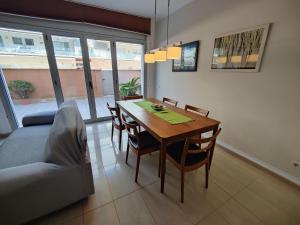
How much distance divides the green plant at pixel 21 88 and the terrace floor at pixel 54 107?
232mm

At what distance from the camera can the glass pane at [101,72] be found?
3187mm

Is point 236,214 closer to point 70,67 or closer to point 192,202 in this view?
point 192,202

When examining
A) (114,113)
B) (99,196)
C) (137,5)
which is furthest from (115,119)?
(137,5)

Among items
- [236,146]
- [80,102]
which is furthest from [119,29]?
[236,146]

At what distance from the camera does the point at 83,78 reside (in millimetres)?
3188

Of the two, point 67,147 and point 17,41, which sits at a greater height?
point 17,41

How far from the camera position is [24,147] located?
161 centimetres

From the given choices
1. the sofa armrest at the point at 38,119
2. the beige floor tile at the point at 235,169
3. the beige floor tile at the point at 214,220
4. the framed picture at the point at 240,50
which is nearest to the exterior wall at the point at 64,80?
the sofa armrest at the point at 38,119

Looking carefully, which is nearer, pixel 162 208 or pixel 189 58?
pixel 162 208

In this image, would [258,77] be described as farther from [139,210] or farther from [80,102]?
[80,102]

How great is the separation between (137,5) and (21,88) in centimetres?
297

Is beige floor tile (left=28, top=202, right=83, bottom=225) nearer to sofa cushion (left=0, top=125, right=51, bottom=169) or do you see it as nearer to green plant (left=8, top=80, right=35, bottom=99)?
sofa cushion (left=0, top=125, right=51, bottom=169)

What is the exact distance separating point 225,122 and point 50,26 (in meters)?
3.76

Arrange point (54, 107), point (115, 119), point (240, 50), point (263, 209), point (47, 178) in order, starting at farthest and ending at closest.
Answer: point (54, 107), point (115, 119), point (240, 50), point (263, 209), point (47, 178)
